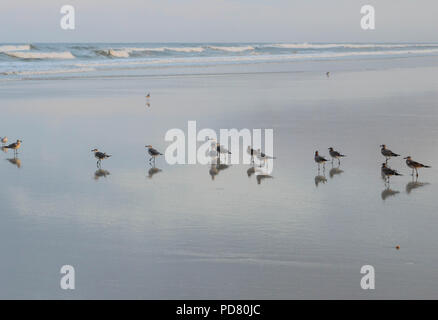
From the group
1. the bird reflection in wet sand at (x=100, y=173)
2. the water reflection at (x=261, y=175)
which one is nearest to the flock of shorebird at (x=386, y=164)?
the water reflection at (x=261, y=175)

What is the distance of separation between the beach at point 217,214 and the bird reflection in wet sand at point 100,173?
0.05 feet

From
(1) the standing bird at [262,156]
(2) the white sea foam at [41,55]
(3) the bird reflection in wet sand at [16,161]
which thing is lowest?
(1) the standing bird at [262,156]

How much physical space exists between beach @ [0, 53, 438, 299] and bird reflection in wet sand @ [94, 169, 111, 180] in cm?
2

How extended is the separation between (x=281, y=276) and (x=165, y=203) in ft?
9.59

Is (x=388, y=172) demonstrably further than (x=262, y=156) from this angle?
No

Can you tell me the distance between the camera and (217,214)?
8.27 metres

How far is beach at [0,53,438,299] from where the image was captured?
20.2 ft

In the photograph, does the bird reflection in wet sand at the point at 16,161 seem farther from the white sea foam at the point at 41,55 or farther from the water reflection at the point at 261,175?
the white sea foam at the point at 41,55

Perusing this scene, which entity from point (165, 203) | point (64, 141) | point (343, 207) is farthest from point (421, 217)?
point (64, 141)

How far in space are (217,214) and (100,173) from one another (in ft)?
10.1

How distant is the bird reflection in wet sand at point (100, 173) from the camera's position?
10502 millimetres

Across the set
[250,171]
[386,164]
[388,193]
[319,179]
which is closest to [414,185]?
[388,193]

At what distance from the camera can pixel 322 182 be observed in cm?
1003

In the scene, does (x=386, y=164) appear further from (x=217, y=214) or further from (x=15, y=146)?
(x=15, y=146)
